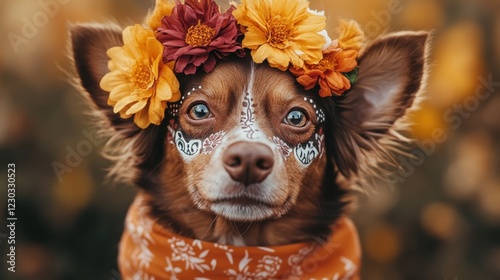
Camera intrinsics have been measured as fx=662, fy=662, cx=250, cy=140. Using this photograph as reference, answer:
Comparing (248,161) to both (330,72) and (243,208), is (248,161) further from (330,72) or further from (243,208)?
(330,72)

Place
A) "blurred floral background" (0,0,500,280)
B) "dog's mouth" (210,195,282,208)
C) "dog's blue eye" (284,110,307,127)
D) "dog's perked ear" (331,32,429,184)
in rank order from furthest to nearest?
1. "blurred floral background" (0,0,500,280)
2. "dog's perked ear" (331,32,429,184)
3. "dog's blue eye" (284,110,307,127)
4. "dog's mouth" (210,195,282,208)

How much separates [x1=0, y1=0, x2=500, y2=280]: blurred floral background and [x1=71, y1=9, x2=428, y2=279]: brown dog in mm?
1151

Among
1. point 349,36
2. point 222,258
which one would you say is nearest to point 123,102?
point 222,258

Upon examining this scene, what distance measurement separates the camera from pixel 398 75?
292 cm

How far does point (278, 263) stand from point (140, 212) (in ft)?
2.28

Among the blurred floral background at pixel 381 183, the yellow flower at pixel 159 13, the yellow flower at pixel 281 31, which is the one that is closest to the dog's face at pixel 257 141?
the yellow flower at pixel 281 31

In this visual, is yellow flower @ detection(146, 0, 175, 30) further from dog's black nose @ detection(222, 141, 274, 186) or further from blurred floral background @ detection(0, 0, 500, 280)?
blurred floral background @ detection(0, 0, 500, 280)

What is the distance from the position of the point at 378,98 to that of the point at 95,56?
127 centimetres

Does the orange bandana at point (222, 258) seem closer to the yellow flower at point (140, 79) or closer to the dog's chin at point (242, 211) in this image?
the dog's chin at point (242, 211)

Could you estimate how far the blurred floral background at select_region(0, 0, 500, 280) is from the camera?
421 cm

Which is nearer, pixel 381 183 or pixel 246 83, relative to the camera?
→ pixel 246 83

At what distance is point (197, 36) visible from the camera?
8.50 feet

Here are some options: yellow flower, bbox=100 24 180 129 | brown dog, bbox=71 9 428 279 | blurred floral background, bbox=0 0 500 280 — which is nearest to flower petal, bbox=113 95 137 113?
yellow flower, bbox=100 24 180 129

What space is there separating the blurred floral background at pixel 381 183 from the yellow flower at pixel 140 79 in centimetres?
146
